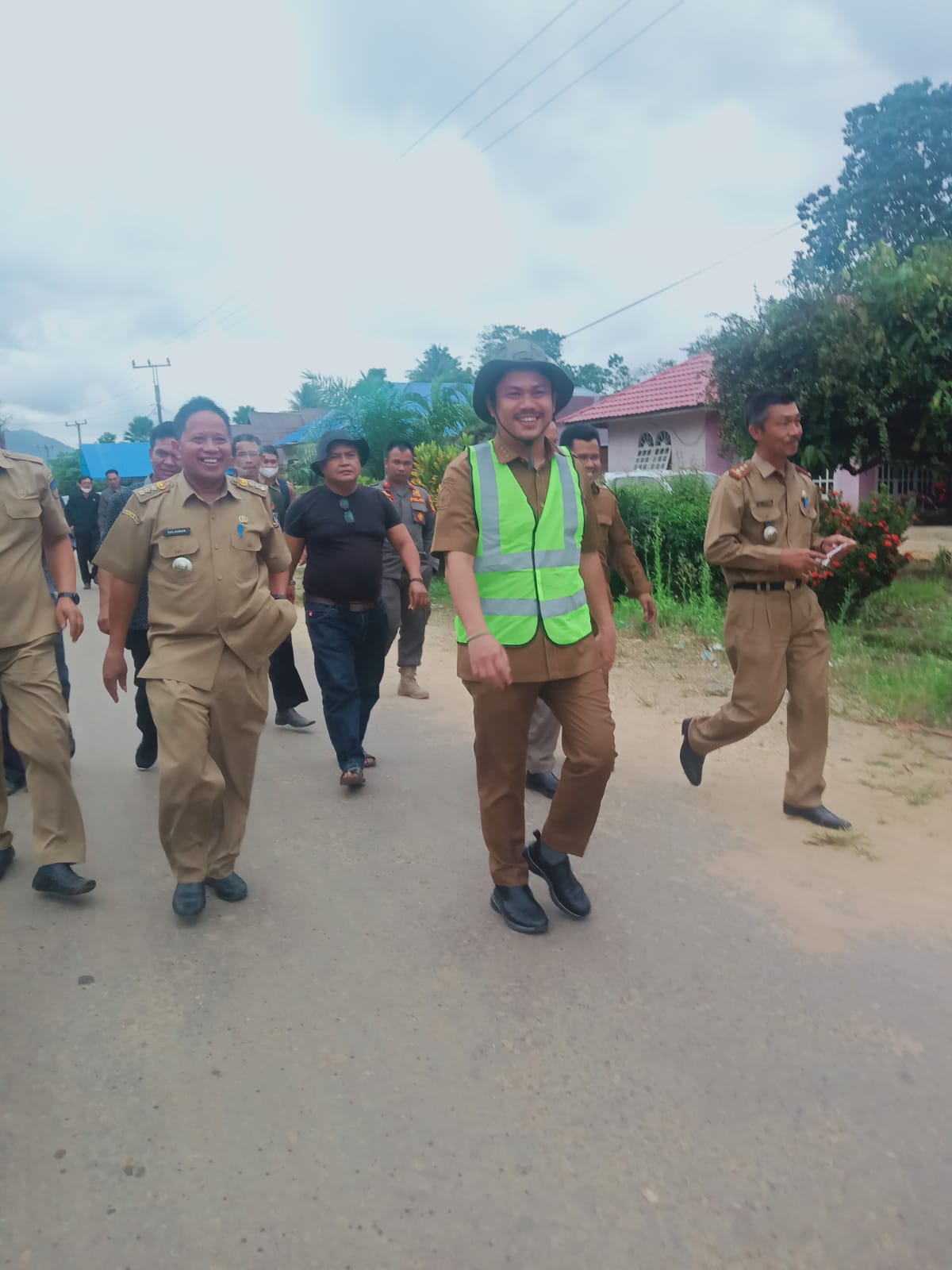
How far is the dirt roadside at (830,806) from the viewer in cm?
367

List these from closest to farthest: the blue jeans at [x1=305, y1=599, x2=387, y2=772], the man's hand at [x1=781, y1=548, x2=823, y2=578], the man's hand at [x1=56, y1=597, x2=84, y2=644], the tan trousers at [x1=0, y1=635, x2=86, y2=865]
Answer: the tan trousers at [x1=0, y1=635, x2=86, y2=865] < the man's hand at [x1=56, y1=597, x2=84, y2=644] < the man's hand at [x1=781, y1=548, x2=823, y2=578] < the blue jeans at [x1=305, y1=599, x2=387, y2=772]

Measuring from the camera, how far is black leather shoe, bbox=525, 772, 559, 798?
5.08 meters

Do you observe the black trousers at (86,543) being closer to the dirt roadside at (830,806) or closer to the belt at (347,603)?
the dirt roadside at (830,806)

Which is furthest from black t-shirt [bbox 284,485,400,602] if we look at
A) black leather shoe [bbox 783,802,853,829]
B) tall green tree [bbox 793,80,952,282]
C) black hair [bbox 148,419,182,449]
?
tall green tree [bbox 793,80,952,282]

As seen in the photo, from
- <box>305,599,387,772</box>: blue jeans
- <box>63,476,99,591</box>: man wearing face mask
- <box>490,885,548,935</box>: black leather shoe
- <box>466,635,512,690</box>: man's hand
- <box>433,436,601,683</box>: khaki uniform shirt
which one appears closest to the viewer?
<box>466,635,512,690</box>: man's hand

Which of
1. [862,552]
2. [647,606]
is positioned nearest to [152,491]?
[647,606]

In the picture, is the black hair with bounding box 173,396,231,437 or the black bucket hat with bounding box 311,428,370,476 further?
the black bucket hat with bounding box 311,428,370,476

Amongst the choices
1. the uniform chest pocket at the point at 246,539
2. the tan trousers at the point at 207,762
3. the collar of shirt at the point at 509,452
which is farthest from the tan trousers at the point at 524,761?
the uniform chest pocket at the point at 246,539

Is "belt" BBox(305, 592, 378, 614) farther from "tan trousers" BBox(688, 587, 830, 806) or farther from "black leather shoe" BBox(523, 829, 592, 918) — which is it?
"black leather shoe" BBox(523, 829, 592, 918)

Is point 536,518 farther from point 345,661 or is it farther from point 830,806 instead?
point 830,806

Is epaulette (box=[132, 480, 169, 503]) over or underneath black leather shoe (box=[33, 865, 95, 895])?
over

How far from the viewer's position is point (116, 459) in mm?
34938

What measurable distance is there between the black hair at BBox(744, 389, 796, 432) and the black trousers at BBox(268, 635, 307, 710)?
11.1ft

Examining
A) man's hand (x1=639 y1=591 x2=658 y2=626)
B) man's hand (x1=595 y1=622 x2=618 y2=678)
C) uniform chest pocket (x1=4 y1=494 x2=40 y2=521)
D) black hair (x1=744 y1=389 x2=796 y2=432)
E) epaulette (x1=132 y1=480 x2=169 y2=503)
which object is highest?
black hair (x1=744 y1=389 x2=796 y2=432)
